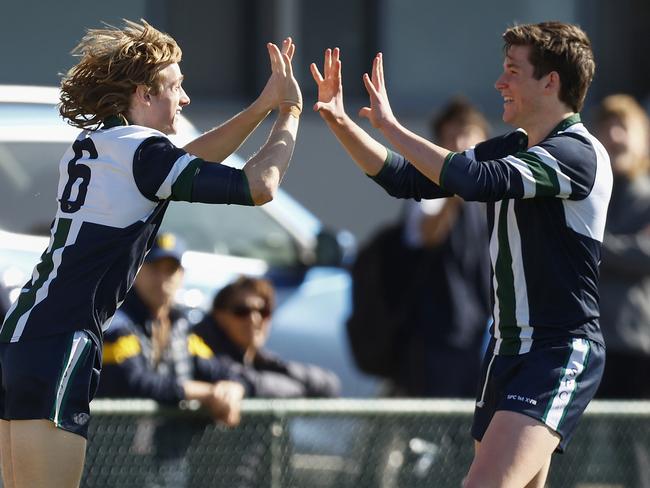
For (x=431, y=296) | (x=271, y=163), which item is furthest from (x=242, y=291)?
(x=271, y=163)

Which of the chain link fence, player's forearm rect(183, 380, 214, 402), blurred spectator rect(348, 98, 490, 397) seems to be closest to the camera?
the chain link fence

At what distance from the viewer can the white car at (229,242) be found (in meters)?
7.39

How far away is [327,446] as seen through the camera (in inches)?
264

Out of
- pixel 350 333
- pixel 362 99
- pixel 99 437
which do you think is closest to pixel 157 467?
pixel 99 437

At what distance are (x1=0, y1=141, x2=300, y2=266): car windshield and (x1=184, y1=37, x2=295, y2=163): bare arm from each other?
237cm

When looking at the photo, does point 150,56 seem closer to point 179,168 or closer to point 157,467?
point 179,168

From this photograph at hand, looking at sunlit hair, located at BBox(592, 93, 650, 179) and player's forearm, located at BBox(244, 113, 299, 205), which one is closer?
player's forearm, located at BBox(244, 113, 299, 205)

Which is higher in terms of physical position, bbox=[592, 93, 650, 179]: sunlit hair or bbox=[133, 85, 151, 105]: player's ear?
bbox=[133, 85, 151, 105]: player's ear

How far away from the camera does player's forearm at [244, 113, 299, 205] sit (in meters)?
4.64

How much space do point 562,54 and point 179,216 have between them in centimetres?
358

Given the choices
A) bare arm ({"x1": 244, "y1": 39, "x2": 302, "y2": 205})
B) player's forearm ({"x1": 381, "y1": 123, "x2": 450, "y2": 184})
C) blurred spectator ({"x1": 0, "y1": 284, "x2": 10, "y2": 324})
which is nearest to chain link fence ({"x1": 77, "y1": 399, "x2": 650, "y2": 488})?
blurred spectator ({"x1": 0, "y1": 284, "x2": 10, "y2": 324})

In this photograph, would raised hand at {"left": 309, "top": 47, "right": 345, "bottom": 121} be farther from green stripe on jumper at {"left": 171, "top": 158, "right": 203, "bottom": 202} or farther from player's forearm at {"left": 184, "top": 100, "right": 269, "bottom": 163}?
green stripe on jumper at {"left": 171, "top": 158, "right": 203, "bottom": 202}

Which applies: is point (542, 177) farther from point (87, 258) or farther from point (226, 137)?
point (87, 258)

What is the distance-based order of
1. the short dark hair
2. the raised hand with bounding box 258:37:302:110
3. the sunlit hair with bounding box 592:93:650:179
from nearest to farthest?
the raised hand with bounding box 258:37:302:110, the short dark hair, the sunlit hair with bounding box 592:93:650:179
